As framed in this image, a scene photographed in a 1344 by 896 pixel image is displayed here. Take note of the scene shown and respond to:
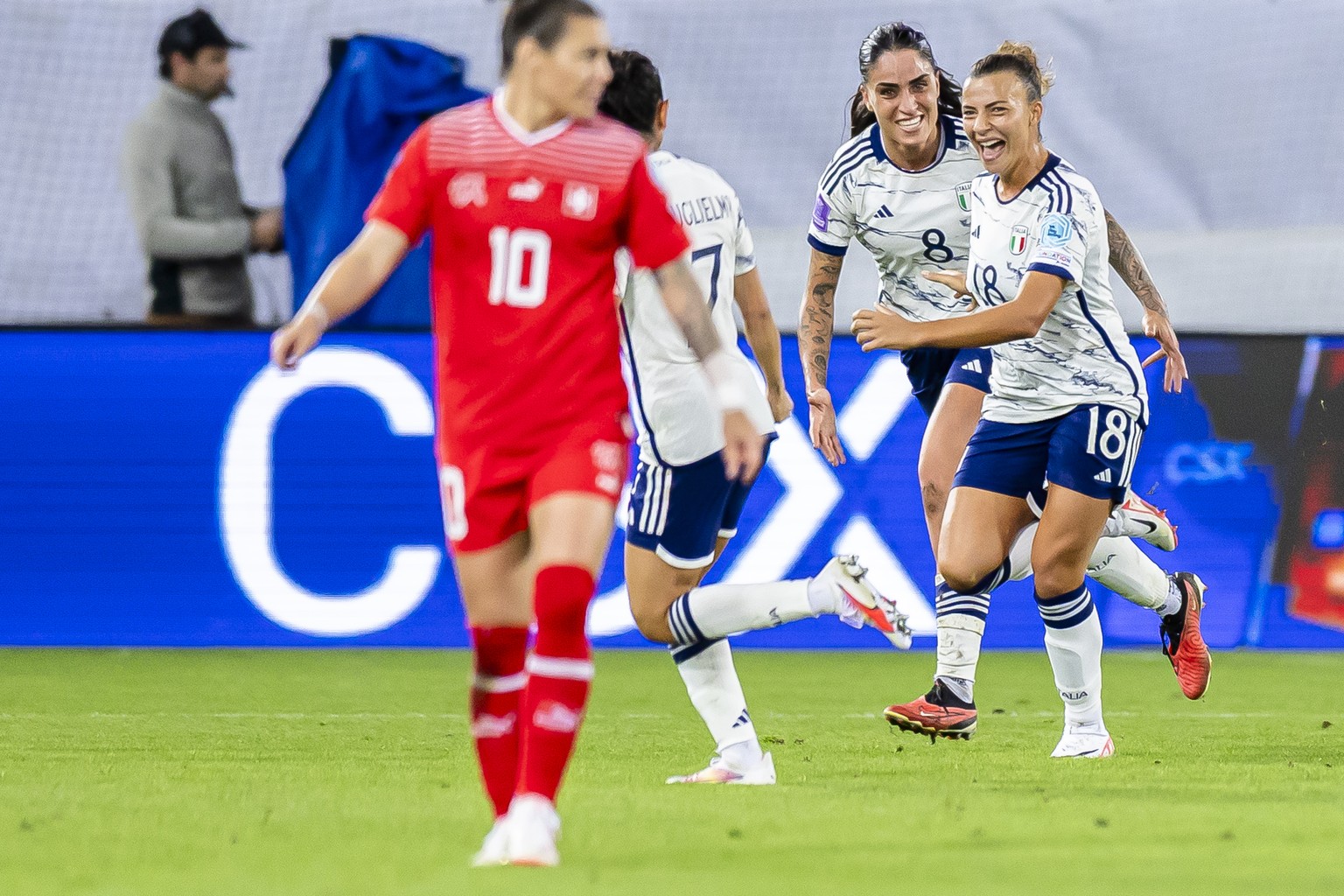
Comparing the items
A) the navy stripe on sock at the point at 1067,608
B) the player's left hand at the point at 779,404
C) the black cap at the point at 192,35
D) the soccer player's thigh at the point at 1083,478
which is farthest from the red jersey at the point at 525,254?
the black cap at the point at 192,35

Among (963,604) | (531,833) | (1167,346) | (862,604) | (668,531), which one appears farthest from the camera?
(1167,346)

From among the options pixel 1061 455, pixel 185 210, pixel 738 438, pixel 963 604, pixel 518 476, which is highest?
pixel 738 438

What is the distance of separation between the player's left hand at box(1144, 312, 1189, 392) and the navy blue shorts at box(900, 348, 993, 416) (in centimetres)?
50

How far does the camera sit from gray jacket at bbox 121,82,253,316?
1052 centimetres

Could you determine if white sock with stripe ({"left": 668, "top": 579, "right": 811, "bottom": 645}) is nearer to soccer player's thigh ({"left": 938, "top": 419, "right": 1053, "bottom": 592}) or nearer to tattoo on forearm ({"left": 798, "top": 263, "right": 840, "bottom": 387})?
soccer player's thigh ({"left": 938, "top": 419, "right": 1053, "bottom": 592})

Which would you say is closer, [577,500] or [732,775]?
[577,500]

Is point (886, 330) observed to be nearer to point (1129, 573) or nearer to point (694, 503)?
point (694, 503)

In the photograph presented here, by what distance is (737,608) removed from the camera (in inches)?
214

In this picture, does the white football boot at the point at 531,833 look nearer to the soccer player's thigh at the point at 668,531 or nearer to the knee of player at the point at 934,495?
the soccer player's thigh at the point at 668,531

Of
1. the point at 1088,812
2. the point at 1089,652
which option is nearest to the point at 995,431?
the point at 1089,652

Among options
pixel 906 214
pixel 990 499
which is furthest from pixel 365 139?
pixel 990 499

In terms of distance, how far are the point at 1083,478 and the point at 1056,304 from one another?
50 cm

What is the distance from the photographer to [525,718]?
3.98 m

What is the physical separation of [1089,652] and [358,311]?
5.17 m
